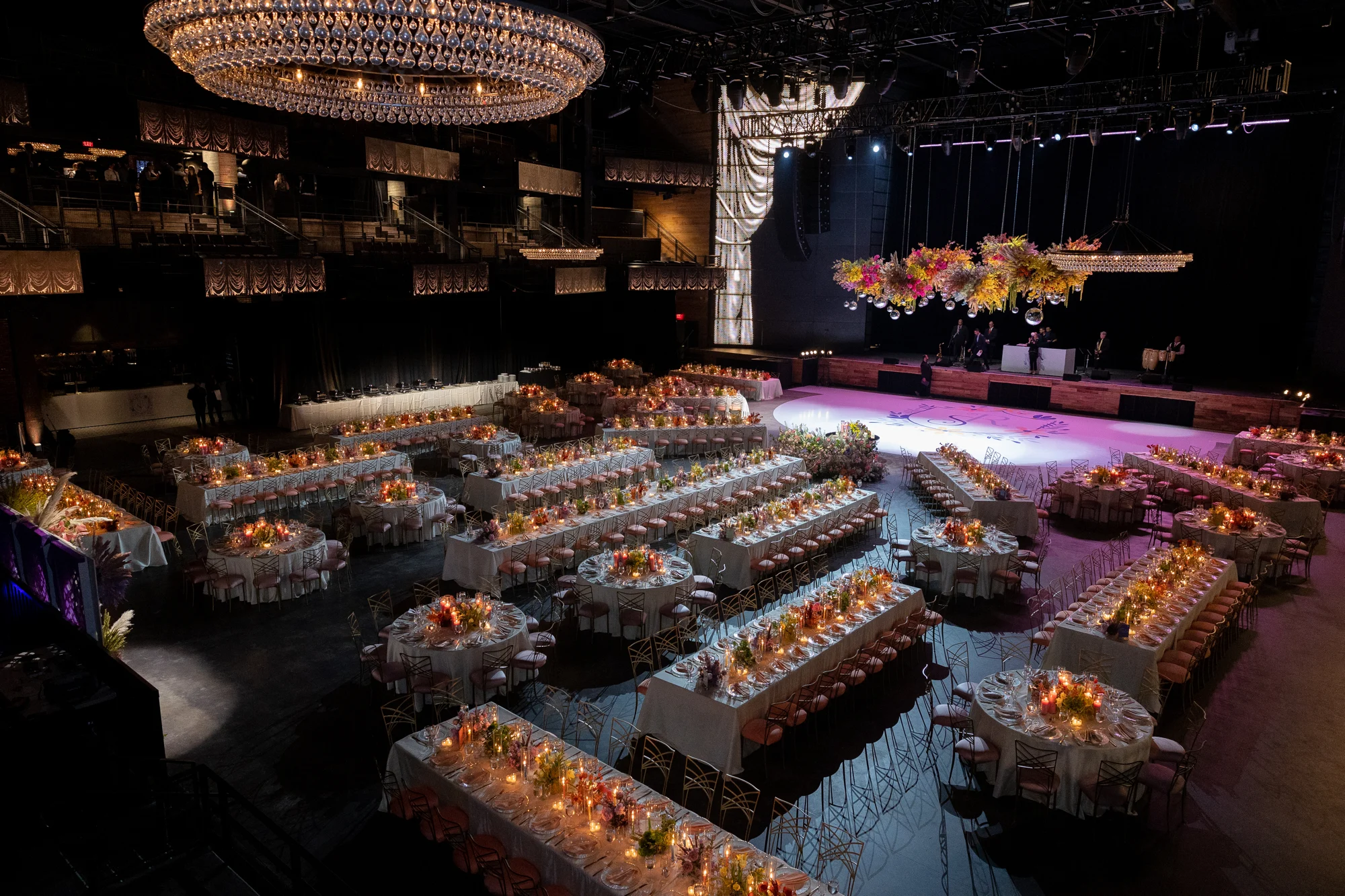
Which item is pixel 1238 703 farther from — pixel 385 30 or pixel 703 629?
pixel 385 30

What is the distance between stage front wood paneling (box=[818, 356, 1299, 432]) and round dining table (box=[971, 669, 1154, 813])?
1549 centimetres

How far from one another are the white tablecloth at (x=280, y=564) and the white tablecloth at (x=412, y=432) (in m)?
5.19

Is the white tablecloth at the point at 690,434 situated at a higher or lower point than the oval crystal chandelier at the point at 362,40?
lower

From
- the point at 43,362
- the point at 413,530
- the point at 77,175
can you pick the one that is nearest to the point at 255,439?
the point at 43,362

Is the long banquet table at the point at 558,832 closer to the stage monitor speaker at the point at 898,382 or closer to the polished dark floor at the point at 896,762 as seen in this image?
the polished dark floor at the point at 896,762

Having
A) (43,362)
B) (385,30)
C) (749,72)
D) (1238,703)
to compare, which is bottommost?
(1238,703)

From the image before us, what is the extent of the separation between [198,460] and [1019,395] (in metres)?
19.3

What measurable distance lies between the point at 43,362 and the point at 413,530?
12.0 meters

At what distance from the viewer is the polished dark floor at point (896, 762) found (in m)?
6.02

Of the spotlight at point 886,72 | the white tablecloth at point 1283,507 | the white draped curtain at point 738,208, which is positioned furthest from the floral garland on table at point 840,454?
the white draped curtain at point 738,208

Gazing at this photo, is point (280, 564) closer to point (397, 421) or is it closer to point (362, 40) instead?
point (362, 40)

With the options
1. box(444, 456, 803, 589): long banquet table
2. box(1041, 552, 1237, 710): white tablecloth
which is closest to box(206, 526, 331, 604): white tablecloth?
box(444, 456, 803, 589): long banquet table

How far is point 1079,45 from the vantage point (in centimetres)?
1073

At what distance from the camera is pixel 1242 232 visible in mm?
20422
